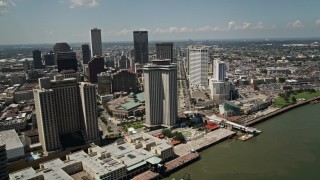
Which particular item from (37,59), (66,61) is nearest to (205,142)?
(66,61)

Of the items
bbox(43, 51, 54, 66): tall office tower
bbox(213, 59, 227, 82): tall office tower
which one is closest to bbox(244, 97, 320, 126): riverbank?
bbox(213, 59, 227, 82): tall office tower

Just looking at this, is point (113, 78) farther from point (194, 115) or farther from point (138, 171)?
point (138, 171)

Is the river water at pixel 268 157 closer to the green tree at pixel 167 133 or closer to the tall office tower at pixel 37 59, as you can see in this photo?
the green tree at pixel 167 133

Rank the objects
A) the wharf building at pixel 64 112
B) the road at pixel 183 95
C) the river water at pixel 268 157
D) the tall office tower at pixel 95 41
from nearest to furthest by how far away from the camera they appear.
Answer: the river water at pixel 268 157 < the wharf building at pixel 64 112 < the road at pixel 183 95 < the tall office tower at pixel 95 41

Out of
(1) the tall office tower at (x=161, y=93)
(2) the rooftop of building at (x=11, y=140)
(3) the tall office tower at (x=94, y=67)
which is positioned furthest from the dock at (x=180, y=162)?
(3) the tall office tower at (x=94, y=67)

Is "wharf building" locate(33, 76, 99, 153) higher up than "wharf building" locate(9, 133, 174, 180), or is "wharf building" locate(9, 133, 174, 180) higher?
"wharf building" locate(33, 76, 99, 153)

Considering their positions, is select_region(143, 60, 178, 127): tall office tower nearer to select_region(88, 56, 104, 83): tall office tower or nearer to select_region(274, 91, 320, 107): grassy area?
select_region(274, 91, 320, 107): grassy area
